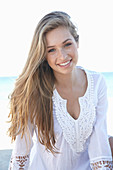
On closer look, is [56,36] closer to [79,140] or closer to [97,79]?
[97,79]

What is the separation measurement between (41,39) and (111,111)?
14.0ft

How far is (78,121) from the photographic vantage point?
66.0 inches

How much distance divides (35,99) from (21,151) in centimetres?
33

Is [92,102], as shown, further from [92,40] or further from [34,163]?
[92,40]

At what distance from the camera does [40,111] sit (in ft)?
5.57

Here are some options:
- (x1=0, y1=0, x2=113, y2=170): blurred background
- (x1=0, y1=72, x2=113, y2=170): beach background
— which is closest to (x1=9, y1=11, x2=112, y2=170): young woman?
(x1=0, y1=72, x2=113, y2=170): beach background

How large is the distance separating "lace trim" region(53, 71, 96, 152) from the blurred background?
11085mm

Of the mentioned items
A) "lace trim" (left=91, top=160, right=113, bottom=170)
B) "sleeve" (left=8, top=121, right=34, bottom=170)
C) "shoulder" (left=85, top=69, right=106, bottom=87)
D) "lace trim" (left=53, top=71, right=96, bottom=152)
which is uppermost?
"shoulder" (left=85, top=69, right=106, bottom=87)

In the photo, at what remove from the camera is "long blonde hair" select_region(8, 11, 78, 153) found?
5.39ft

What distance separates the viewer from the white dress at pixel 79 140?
1.67m

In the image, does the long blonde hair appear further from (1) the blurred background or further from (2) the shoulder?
(1) the blurred background

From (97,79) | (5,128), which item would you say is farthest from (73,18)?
(97,79)

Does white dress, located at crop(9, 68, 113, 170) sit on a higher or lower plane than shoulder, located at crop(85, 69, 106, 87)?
lower

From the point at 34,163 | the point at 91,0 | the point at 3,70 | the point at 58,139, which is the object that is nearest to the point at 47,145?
the point at 58,139
